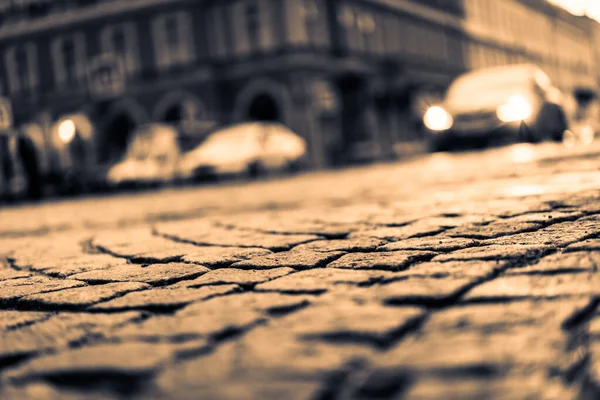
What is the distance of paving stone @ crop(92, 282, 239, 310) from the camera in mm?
2385

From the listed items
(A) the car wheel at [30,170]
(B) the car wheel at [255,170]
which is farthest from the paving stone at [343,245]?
(B) the car wheel at [255,170]

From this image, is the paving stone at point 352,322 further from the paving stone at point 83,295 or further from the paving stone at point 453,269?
the paving stone at point 83,295

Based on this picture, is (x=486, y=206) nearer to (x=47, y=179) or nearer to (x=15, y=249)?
(x=15, y=249)

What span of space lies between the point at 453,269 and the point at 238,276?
813 mm

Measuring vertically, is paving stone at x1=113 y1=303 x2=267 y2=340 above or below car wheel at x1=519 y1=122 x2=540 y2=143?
below

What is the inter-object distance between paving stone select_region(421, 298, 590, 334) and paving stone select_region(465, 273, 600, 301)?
72 mm

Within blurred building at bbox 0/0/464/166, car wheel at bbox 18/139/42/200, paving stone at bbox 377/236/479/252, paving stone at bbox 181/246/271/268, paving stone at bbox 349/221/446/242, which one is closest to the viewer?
paving stone at bbox 377/236/479/252

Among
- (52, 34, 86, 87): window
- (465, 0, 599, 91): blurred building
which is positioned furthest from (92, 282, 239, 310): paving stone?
(465, 0, 599, 91): blurred building

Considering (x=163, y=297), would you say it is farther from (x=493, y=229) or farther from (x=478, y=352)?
(x=493, y=229)

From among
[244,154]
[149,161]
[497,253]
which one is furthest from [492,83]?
[497,253]

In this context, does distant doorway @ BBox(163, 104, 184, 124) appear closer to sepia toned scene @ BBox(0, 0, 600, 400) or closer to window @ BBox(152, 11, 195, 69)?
window @ BBox(152, 11, 195, 69)

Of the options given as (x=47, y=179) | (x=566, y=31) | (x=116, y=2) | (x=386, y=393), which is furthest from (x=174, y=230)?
(x=566, y=31)

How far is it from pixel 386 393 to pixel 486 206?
11.5 ft

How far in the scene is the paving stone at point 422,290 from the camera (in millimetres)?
2082
